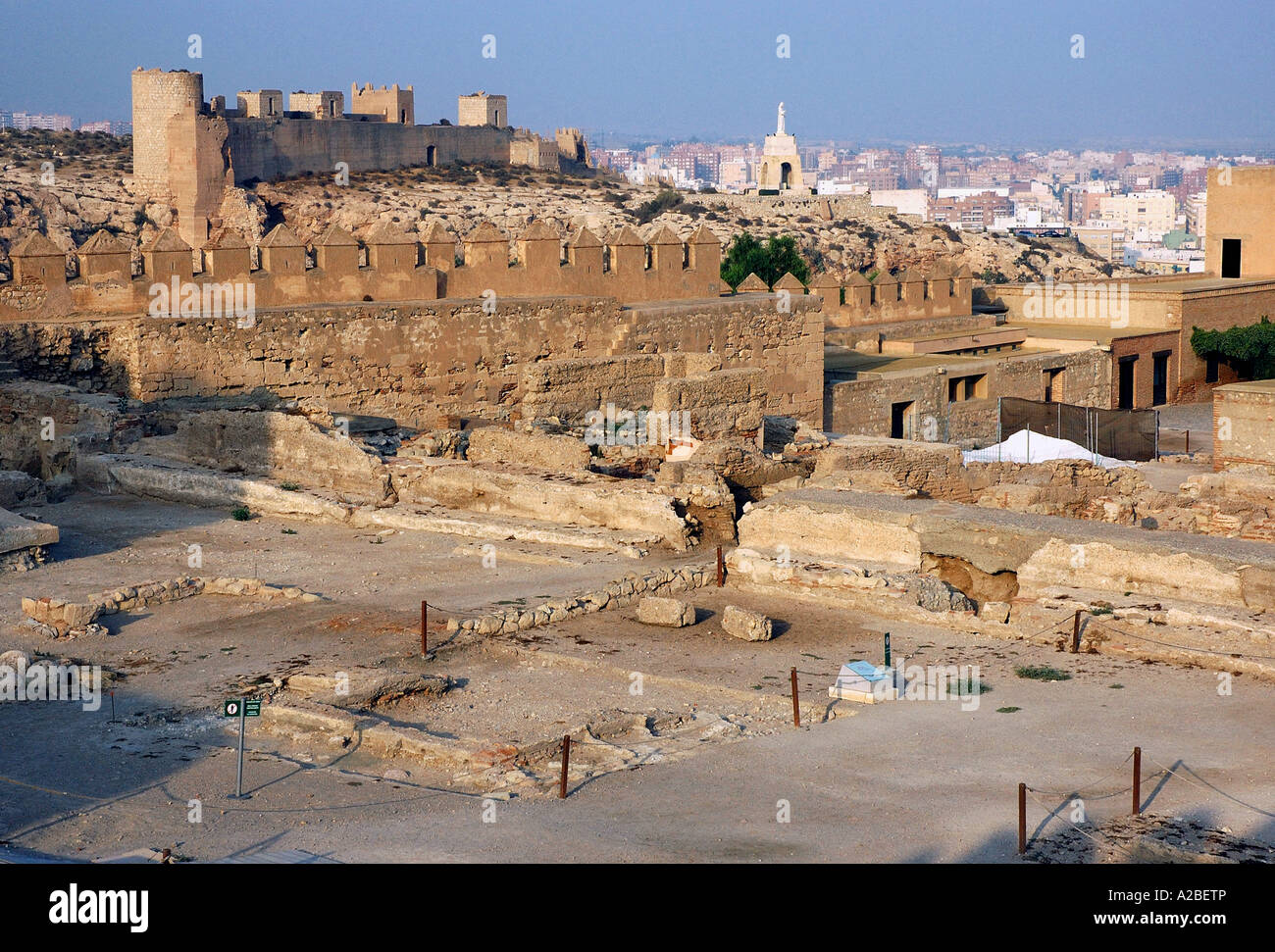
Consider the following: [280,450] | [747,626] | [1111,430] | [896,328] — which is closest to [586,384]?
[280,450]

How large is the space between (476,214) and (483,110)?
72.3ft

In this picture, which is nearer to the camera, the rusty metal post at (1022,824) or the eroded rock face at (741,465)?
the rusty metal post at (1022,824)

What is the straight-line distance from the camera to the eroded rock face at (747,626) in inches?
420

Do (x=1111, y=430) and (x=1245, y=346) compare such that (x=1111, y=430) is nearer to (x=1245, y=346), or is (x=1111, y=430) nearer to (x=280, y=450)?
(x=1245, y=346)

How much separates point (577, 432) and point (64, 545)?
6000 millimetres

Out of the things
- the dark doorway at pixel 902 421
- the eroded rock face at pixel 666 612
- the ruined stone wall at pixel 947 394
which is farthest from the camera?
the dark doorway at pixel 902 421

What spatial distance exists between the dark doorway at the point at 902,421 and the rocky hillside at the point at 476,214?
3049 cm

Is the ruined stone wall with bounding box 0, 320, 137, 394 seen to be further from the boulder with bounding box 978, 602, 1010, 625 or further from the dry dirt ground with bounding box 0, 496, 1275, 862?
the boulder with bounding box 978, 602, 1010, 625

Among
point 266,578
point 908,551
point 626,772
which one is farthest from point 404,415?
point 626,772

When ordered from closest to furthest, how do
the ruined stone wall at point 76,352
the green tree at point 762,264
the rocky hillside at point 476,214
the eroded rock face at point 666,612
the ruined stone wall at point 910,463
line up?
the eroded rock face at point 666,612
the ruined stone wall at point 76,352
the ruined stone wall at point 910,463
the green tree at point 762,264
the rocky hillside at point 476,214

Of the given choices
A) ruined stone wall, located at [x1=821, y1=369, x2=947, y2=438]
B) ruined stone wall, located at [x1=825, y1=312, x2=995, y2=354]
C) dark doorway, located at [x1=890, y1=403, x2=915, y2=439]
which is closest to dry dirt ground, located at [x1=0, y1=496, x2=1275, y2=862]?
ruined stone wall, located at [x1=821, y1=369, x2=947, y2=438]

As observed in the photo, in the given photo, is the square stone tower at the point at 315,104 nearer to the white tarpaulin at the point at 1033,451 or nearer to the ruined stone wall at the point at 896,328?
the ruined stone wall at the point at 896,328

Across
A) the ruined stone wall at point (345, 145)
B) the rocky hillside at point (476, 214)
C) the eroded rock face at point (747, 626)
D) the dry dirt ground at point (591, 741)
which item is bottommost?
the dry dirt ground at point (591, 741)

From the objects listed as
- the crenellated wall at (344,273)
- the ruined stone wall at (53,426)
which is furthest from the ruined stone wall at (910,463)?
the ruined stone wall at (53,426)
